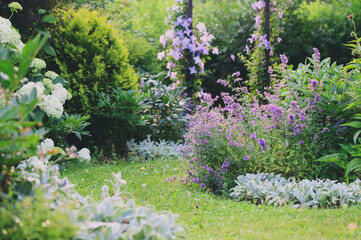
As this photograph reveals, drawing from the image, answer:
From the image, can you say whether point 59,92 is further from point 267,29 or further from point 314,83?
point 267,29

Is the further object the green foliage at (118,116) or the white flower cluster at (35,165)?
the green foliage at (118,116)

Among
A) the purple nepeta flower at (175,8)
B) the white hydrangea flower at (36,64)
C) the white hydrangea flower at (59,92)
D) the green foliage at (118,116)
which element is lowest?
the green foliage at (118,116)

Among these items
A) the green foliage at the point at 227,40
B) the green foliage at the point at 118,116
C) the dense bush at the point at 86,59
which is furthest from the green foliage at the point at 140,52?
the green foliage at the point at 118,116

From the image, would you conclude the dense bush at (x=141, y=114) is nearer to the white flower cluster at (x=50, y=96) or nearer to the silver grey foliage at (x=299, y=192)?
the white flower cluster at (x=50, y=96)

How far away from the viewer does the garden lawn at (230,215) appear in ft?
9.04

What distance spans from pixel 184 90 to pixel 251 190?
426 centimetres

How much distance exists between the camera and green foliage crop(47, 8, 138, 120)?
19.4 ft

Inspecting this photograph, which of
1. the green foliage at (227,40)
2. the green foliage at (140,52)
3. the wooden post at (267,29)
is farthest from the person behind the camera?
the green foliage at (227,40)

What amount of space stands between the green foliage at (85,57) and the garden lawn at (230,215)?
1.80 meters

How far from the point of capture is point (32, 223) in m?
1.80

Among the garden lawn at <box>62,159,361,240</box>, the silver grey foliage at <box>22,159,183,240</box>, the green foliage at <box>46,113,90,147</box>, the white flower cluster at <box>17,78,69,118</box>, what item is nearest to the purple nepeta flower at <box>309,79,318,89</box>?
the garden lawn at <box>62,159,361,240</box>

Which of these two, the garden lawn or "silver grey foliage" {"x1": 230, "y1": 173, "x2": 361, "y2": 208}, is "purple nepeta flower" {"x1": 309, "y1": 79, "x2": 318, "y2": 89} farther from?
the garden lawn

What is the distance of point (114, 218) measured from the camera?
2322 mm

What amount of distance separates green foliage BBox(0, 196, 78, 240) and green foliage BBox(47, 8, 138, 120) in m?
3.98
